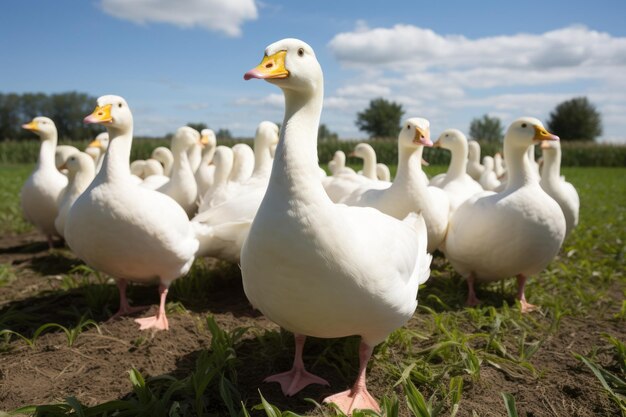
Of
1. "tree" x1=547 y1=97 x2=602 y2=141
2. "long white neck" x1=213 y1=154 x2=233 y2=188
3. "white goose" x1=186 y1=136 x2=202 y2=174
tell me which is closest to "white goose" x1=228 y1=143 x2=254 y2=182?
"long white neck" x1=213 y1=154 x2=233 y2=188

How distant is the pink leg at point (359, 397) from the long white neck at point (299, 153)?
105 centimetres

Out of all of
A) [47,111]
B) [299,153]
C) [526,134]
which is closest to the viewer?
[299,153]

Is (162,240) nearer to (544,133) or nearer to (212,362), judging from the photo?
(212,362)

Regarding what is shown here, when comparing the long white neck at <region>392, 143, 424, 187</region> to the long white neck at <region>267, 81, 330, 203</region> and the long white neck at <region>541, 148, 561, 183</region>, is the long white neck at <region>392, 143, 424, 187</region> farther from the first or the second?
the long white neck at <region>267, 81, 330, 203</region>

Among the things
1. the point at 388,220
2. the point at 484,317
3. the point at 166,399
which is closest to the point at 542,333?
the point at 484,317

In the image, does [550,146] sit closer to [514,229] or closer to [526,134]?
[526,134]

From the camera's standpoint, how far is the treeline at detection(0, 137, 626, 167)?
29609 mm

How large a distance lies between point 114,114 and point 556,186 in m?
5.12

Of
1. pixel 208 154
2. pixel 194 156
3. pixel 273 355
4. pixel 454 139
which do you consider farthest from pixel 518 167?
pixel 194 156

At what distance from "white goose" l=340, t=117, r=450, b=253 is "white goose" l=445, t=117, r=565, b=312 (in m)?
0.20

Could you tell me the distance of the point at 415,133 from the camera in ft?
15.8

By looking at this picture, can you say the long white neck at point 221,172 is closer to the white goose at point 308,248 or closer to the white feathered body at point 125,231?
the white feathered body at point 125,231

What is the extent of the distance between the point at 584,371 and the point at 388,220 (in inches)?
65.1

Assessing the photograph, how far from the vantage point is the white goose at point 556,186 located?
5.74m
